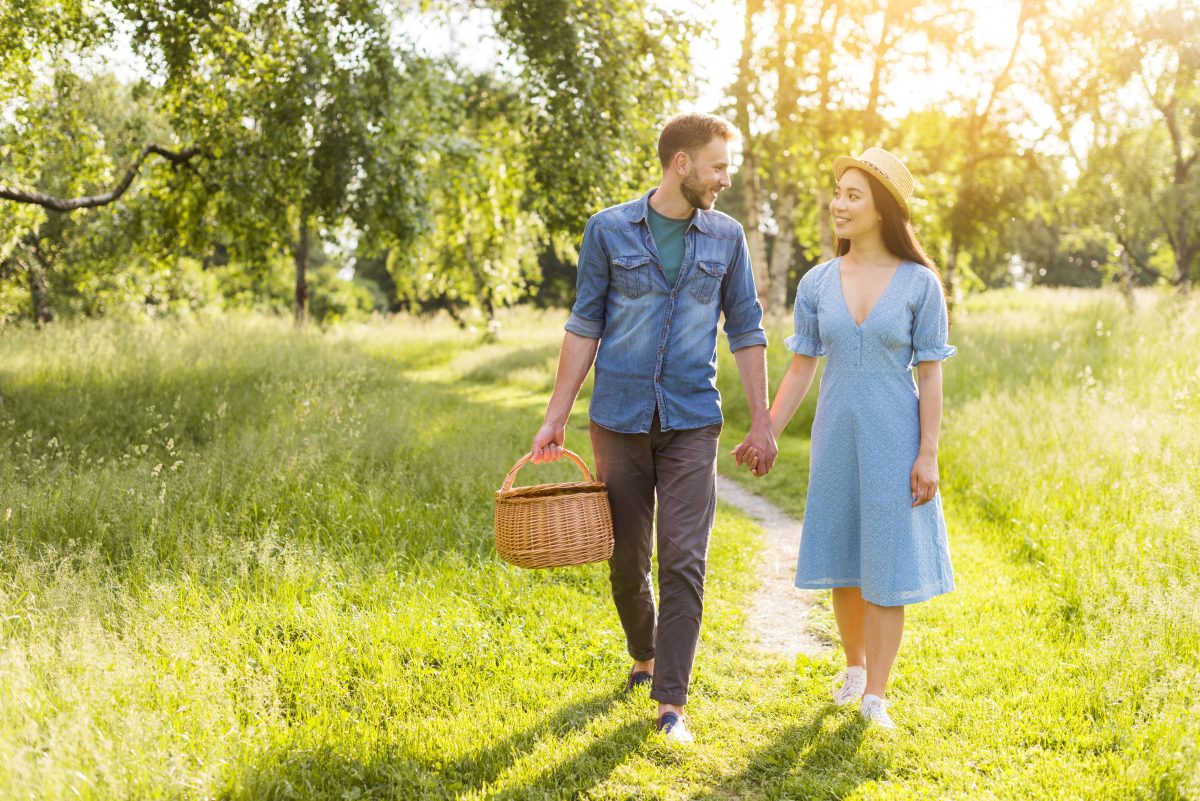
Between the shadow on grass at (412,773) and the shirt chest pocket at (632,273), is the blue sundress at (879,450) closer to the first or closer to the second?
the shirt chest pocket at (632,273)

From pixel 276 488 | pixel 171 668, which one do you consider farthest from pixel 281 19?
pixel 171 668

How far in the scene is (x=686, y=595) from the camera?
3.73m

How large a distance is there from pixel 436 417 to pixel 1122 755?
8.55 metres

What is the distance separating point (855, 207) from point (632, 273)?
0.99 meters

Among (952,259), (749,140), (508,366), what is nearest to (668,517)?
(749,140)

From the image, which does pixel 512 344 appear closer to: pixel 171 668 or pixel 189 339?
pixel 189 339

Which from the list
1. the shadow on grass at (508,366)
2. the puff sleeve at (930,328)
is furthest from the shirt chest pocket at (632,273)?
the shadow on grass at (508,366)

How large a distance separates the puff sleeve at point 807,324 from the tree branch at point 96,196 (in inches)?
306

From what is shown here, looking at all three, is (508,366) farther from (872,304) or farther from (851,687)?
(872,304)

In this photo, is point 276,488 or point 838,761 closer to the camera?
point 838,761

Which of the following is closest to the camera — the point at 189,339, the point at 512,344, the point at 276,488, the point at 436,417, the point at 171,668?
the point at 171,668

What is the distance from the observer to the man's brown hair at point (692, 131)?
11.8 ft

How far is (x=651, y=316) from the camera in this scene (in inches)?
149

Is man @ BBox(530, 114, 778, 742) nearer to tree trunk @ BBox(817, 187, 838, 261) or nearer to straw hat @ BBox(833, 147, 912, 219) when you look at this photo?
straw hat @ BBox(833, 147, 912, 219)
